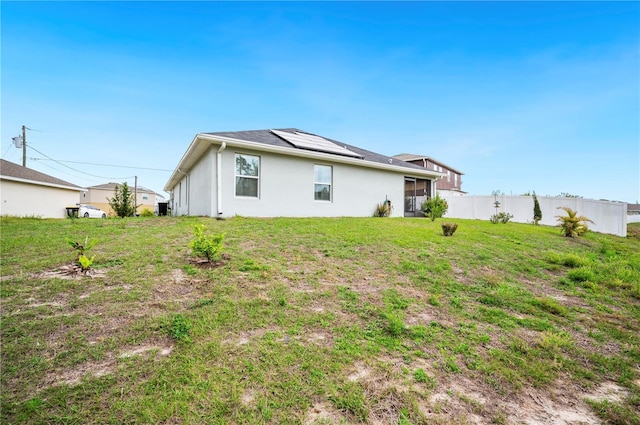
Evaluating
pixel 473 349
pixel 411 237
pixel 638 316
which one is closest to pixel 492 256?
pixel 411 237

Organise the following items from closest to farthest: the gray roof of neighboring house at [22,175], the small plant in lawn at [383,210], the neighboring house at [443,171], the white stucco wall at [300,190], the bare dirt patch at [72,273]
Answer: the bare dirt patch at [72,273]
the white stucco wall at [300,190]
the small plant in lawn at [383,210]
the gray roof of neighboring house at [22,175]
the neighboring house at [443,171]

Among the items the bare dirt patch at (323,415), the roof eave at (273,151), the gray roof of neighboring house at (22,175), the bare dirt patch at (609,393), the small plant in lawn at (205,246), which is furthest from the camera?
the gray roof of neighboring house at (22,175)

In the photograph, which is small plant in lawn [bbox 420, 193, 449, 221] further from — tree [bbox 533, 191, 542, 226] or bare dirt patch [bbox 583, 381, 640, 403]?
bare dirt patch [bbox 583, 381, 640, 403]

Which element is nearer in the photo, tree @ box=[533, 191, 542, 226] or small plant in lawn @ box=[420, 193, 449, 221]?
small plant in lawn @ box=[420, 193, 449, 221]

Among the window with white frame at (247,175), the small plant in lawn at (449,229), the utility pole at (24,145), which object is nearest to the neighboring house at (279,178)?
the window with white frame at (247,175)

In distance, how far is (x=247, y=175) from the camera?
8.95 meters

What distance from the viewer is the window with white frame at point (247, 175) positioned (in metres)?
8.80

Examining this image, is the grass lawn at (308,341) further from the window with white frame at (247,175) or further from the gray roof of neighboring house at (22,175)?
the gray roof of neighboring house at (22,175)

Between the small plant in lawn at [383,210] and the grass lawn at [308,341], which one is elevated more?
the small plant in lawn at [383,210]

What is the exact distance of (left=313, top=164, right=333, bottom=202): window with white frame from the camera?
10406 mm

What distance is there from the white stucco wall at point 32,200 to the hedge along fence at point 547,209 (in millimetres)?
25269

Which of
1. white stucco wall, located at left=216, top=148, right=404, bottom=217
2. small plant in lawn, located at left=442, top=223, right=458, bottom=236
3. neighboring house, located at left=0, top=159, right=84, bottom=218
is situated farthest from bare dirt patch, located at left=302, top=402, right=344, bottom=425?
neighboring house, located at left=0, top=159, right=84, bottom=218

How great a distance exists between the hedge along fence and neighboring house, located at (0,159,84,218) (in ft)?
82.9

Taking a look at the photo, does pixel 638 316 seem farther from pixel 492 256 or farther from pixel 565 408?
pixel 565 408
